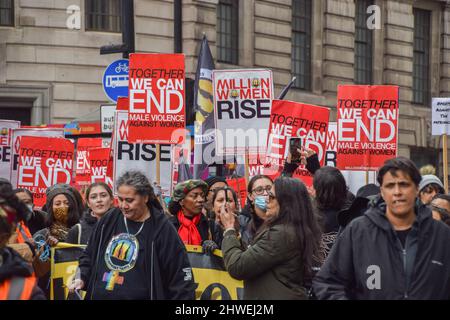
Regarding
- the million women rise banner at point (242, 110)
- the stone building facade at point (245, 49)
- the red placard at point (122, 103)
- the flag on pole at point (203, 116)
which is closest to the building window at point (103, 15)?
the stone building facade at point (245, 49)

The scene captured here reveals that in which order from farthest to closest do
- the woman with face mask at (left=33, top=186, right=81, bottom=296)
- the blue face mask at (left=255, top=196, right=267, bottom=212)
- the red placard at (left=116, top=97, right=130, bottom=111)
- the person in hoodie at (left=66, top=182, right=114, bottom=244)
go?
the red placard at (left=116, top=97, right=130, bottom=111), the woman with face mask at (left=33, top=186, right=81, bottom=296), the person in hoodie at (left=66, top=182, right=114, bottom=244), the blue face mask at (left=255, top=196, right=267, bottom=212)

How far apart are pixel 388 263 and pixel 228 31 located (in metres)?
24.3

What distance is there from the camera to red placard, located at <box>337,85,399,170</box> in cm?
1445

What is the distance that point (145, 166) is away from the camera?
13.5 meters

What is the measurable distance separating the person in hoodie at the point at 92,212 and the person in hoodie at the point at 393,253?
3.42 metres

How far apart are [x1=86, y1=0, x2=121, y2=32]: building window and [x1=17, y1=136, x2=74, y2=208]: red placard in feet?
38.8

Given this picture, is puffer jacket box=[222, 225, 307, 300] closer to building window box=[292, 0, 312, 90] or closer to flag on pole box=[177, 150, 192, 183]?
flag on pole box=[177, 150, 192, 183]

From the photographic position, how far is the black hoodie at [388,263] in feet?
20.7

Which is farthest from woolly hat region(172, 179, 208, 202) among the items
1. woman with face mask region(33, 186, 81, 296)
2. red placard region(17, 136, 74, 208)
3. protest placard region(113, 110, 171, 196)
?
red placard region(17, 136, 74, 208)

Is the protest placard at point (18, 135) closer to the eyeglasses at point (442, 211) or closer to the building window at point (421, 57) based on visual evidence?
the eyeglasses at point (442, 211)

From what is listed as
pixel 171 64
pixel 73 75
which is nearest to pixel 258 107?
pixel 171 64

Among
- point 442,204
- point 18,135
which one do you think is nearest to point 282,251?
point 442,204

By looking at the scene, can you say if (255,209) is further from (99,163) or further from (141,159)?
(99,163)

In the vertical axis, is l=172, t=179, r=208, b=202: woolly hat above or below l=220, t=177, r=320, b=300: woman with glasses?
above
